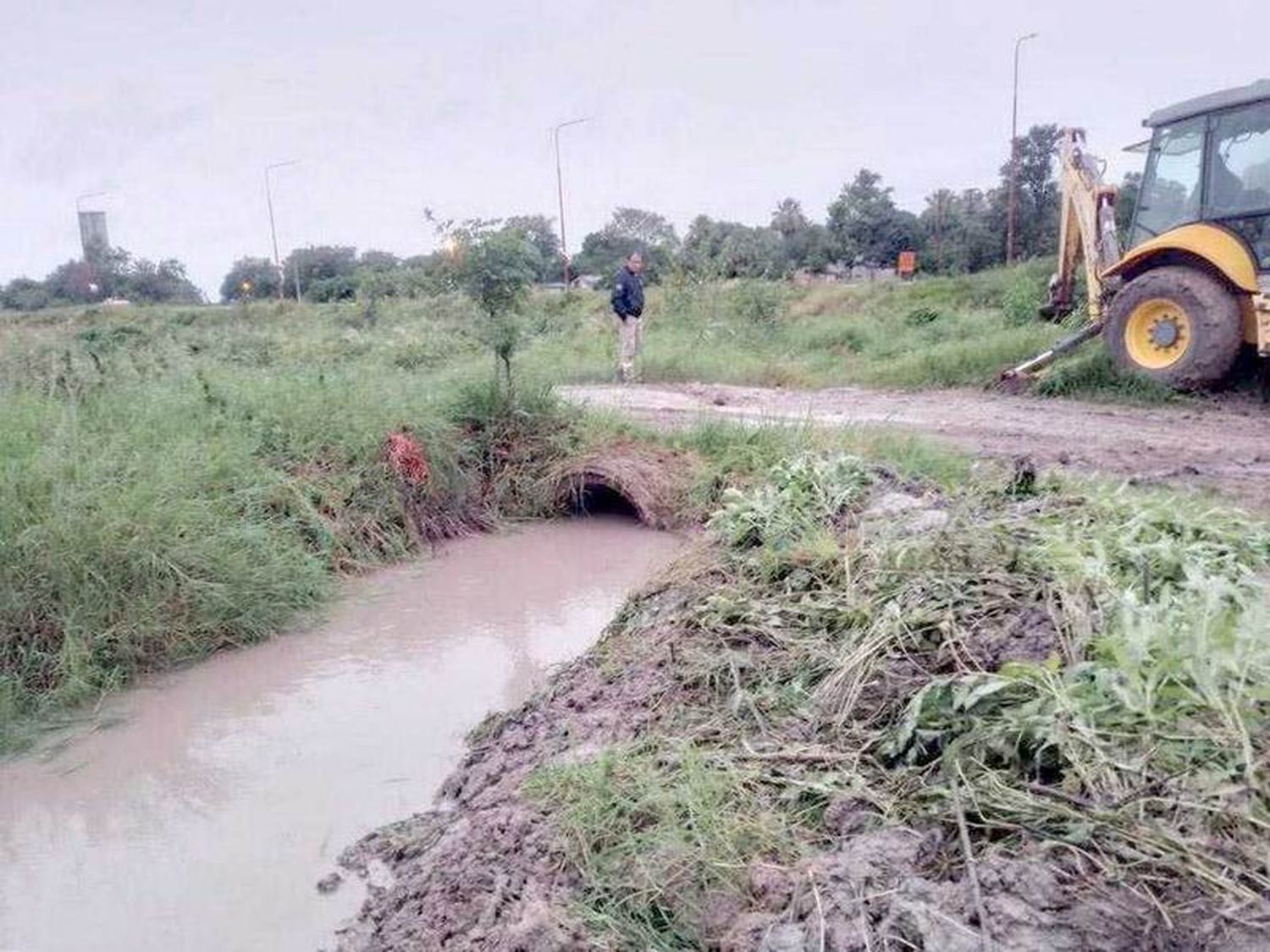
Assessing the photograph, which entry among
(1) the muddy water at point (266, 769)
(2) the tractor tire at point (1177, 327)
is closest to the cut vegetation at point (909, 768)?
(1) the muddy water at point (266, 769)

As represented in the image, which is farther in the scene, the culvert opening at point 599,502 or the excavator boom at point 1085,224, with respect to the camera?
the excavator boom at point 1085,224

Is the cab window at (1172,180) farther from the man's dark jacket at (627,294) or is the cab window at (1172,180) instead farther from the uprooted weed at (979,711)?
the uprooted weed at (979,711)

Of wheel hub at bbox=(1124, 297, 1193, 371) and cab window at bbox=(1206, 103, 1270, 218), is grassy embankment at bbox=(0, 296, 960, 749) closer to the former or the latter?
wheel hub at bbox=(1124, 297, 1193, 371)

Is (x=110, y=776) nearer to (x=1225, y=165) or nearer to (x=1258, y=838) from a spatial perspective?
(x=1258, y=838)

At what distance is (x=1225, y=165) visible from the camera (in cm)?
938

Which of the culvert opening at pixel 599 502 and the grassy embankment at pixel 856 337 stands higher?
the grassy embankment at pixel 856 337

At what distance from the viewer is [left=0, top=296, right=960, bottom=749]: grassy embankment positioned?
5.47 metres

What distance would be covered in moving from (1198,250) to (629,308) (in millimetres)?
6136

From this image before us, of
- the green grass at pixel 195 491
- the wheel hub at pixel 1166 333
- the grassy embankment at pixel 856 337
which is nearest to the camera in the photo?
the green grass at pixel 195 491

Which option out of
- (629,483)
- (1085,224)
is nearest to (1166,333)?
(1085,224)

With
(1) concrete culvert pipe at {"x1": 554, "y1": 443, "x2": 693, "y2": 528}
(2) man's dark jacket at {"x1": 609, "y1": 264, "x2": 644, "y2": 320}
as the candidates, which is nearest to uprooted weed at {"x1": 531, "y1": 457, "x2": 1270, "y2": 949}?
(1) concrete culvert pipe at {"x1": 554, "y1": 443, "x2": 693, "y2": 528}

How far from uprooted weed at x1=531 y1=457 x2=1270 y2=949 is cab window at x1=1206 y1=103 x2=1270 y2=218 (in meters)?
5.98

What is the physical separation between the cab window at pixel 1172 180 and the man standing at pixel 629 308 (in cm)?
547

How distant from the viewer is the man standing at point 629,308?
12922 millimetres
